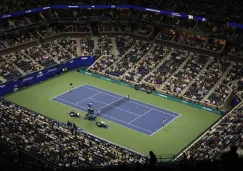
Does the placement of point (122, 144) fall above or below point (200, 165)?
below

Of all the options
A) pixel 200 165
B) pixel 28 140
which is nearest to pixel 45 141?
pixel 28 140

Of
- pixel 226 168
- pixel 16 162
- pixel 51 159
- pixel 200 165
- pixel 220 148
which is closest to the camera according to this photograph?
pixel 226 168

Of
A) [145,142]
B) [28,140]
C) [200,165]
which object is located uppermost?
[200,165]

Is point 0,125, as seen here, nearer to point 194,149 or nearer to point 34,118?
point 34,118

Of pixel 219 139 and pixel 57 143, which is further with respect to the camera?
pixel 219 139

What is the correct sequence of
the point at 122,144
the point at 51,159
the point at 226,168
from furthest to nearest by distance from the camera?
the point at 122,144
the point at 51,159
the point at 226,168

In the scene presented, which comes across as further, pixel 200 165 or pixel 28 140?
pixel 28 140

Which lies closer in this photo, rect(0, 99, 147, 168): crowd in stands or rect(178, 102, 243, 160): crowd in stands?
rect(0, 99, 147, 168): crowd in stands

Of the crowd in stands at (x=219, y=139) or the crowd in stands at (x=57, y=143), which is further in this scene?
the crowd in stands at (x=219, y=139)
